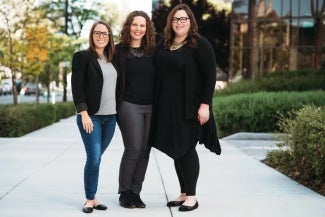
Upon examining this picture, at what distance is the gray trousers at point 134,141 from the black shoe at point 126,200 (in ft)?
0.15

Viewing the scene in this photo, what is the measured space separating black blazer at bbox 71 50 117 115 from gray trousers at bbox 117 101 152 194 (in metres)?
0.28

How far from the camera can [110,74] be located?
5.23 m

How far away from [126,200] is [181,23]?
173cm

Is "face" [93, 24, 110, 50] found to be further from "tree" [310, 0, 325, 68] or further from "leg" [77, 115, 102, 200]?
"tree" [310, 0, 325, 68]

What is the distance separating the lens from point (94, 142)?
5223 mm

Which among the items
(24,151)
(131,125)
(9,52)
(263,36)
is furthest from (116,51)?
(263,36)

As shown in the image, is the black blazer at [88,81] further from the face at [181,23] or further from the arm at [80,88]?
the face at [181,23]

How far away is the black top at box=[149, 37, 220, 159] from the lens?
526 cm

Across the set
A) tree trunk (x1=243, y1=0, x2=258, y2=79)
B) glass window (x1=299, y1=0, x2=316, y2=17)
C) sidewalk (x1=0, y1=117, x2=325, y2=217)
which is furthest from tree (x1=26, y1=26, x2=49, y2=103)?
glass window (x1=299, y1=0, x2=316, y2=17)

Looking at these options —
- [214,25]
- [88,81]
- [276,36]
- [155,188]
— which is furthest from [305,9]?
[88,81]

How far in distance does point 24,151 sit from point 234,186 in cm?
476

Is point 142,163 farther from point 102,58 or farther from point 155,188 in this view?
point 155,188

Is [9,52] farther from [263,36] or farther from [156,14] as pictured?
[156,14]

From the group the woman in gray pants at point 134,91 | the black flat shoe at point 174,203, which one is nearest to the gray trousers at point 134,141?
the woman in gray pants at point 134,91
